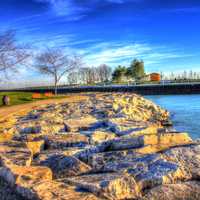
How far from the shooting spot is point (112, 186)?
4266 mm

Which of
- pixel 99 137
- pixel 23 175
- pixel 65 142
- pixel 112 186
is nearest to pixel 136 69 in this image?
pixel 99 137

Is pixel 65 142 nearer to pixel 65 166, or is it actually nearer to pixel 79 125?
pixel 65 166

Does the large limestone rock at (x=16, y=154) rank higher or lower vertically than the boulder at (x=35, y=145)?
higher

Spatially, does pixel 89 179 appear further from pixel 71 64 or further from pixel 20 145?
pixel 71 64

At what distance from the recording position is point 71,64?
36.6m

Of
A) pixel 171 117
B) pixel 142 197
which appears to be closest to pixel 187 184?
pixel 142 197

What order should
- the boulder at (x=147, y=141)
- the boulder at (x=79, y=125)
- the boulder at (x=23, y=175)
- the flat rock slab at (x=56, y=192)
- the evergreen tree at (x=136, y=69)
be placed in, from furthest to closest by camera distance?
the evergreen tree at (x=136, y=69), the boulder at (x=79, y=125), the boulder at (x=147, y=141), the boulder at (x=23, y=175), the flat rock slab at (x=56, y=192)

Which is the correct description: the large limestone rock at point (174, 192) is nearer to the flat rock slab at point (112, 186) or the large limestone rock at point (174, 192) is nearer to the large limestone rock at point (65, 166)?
the flat rock slab at point (112, 186)

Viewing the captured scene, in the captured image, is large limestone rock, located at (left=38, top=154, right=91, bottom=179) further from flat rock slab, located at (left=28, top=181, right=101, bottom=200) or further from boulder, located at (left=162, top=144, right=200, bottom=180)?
boulder, located at (left=162, top=144, right=200, bottom=180)

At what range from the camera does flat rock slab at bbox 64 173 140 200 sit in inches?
165

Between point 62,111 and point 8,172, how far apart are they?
10944 millimetres

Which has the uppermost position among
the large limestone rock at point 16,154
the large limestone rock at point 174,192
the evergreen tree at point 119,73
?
the evergreen tree at point 119,73

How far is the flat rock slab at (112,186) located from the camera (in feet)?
13.8

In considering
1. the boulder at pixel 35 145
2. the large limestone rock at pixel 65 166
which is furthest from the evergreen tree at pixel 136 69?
the large limestone rock at pixel 65 166
